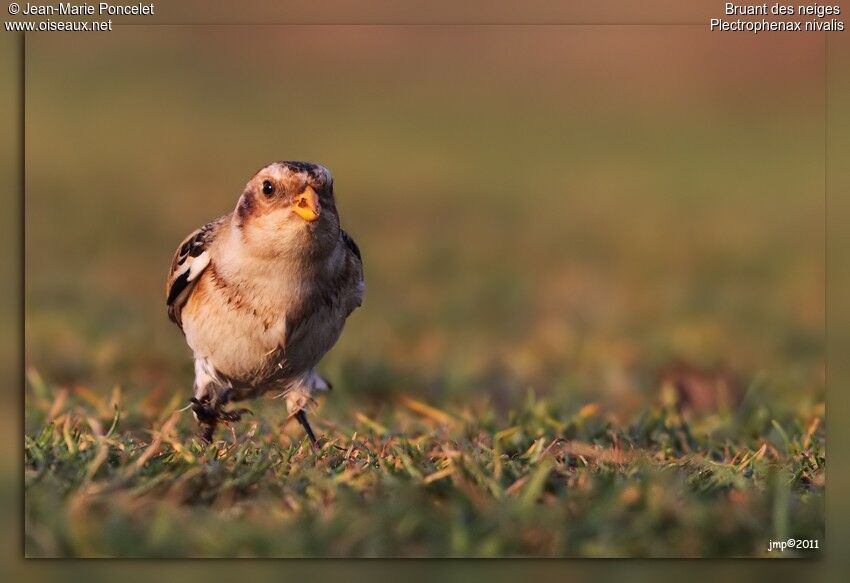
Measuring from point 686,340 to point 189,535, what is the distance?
4.52m

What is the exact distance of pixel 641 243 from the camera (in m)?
10.7

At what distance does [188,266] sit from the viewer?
551 cm

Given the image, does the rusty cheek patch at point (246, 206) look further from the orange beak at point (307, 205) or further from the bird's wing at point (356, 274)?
the bird's wing at point (356, 274)

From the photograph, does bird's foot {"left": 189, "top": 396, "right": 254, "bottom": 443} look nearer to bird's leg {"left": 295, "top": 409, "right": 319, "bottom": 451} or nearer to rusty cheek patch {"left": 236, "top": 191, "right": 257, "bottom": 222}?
bird's leg {"left": 295, "top": 409, "right": 319, "bottom": 451}

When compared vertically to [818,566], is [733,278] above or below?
above

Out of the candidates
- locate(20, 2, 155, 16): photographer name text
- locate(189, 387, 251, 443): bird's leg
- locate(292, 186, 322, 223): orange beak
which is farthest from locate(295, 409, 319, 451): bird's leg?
locate(20, 2, 155, 16): photographer name text

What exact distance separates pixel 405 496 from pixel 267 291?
121 centimetres

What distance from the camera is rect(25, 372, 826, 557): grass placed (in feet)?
13.4

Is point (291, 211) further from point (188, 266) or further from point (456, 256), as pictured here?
point (456, 256)

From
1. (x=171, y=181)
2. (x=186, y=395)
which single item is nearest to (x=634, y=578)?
(x=186, y=395)

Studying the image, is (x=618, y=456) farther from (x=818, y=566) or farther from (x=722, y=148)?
(x=722, y=148)

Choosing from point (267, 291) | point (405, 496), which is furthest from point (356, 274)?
point (405, 496)

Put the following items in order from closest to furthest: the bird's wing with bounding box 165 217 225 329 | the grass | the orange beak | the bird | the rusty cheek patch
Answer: the grass, the orange beak, the bird, the rusty cheek patch, the bird's wing with bounding box 165 217 225 329

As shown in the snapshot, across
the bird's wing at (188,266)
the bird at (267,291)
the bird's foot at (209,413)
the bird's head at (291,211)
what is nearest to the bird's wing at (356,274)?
the bird at (267,291)
